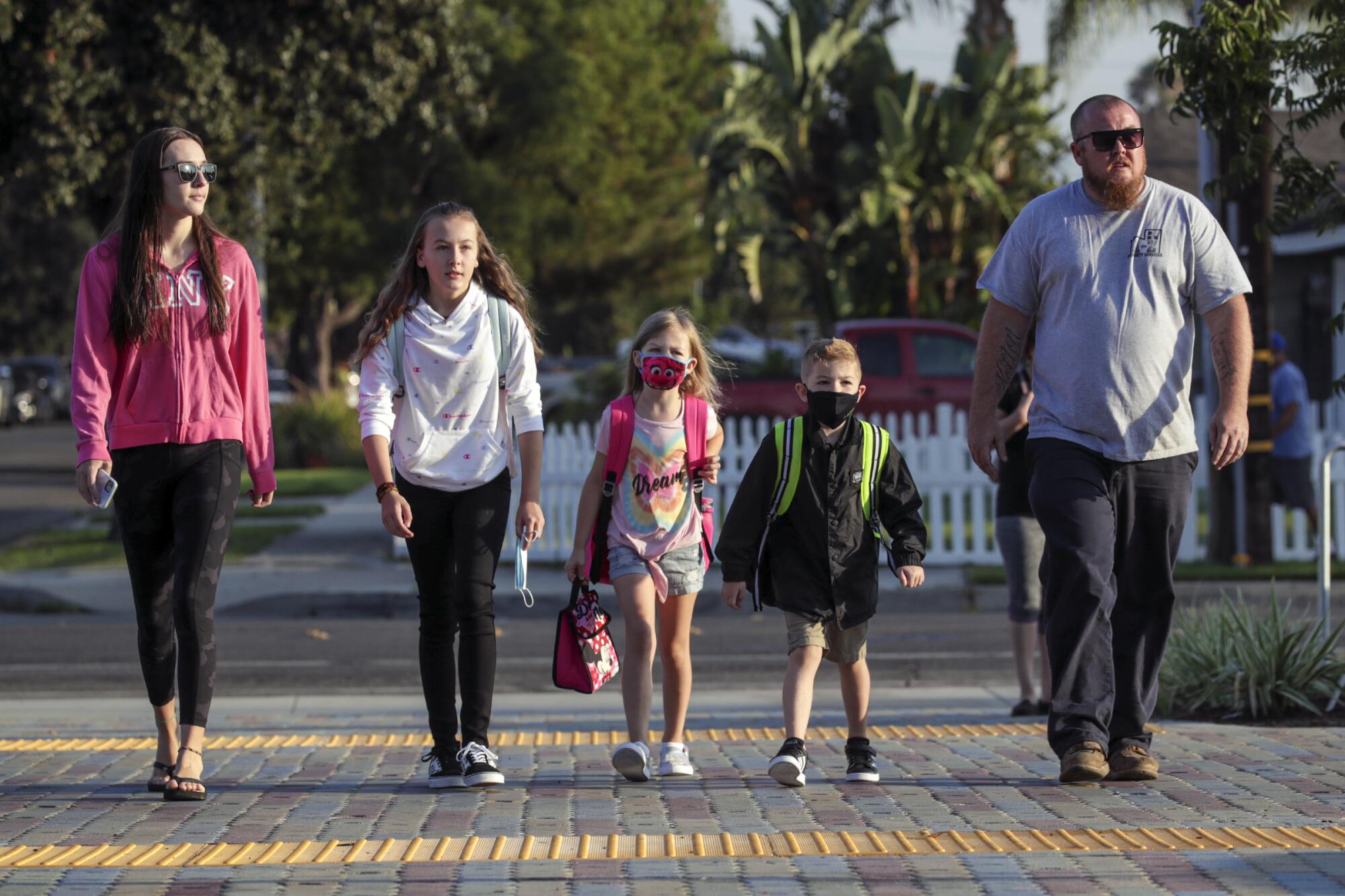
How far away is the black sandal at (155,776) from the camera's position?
205 inches

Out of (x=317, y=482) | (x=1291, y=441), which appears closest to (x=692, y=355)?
(x=1291, y=441)

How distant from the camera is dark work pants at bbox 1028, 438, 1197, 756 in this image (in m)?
5.31

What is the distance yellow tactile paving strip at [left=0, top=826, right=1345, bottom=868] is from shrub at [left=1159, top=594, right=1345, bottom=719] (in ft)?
8.79

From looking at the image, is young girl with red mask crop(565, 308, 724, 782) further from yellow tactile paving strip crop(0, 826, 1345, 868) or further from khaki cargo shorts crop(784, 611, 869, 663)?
yellow tactile paving strip crop(0, 826, 1345, 868)

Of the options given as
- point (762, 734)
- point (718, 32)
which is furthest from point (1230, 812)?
point (718, 32)

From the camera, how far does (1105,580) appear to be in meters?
5.36

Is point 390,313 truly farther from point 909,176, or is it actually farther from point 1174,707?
point 909,176

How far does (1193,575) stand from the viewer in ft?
43.7

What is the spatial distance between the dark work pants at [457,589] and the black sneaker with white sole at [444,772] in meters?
0.03

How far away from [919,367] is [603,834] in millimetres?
13562

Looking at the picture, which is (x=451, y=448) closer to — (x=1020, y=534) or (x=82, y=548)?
(x=1020, y=534)

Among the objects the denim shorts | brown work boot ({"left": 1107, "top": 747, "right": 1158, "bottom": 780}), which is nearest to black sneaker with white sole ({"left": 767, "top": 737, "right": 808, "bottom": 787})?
the denim shorts

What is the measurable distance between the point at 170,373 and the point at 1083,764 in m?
3.08

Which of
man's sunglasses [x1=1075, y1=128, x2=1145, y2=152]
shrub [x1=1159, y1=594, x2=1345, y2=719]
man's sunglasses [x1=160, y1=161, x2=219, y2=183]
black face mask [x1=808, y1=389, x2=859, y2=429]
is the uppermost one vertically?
man's sunglasses [x1=1075, y1=128, x2=1145, y2=152]
